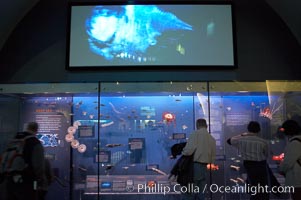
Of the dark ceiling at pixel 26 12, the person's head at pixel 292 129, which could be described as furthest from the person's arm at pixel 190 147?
the dark ceiling at pixel 26 12

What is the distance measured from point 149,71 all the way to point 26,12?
7.31 feet

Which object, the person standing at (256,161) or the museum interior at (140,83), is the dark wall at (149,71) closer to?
the museum interior at (140,83)

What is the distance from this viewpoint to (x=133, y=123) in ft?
19.8

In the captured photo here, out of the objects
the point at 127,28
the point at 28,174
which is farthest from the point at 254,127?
the point at 28,174

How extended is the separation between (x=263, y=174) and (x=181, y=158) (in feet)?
3.82

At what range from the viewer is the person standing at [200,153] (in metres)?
5.30

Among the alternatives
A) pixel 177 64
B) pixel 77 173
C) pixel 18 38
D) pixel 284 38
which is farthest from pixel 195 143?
pixel 18 38

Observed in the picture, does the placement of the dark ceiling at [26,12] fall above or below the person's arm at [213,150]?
above

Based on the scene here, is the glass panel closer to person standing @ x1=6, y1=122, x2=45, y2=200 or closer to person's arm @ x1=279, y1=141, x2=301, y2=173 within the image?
person's arm @ x1=279, y1=141, x2=301, y2=173

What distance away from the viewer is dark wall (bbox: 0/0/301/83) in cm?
603

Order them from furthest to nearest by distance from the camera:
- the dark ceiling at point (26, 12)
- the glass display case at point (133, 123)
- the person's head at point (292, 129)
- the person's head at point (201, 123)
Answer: the glass display case at point (133, 123) → the dark ceiling at point (26, 12) → the person's head at point (201, 123) → the person's head at point (292, 129)

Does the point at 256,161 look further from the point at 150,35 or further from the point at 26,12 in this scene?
the point at 26,12

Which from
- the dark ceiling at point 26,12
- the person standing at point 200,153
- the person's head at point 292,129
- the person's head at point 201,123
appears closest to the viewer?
the person's head at point 292,129

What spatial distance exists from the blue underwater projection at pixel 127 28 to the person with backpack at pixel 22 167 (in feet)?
6.89
